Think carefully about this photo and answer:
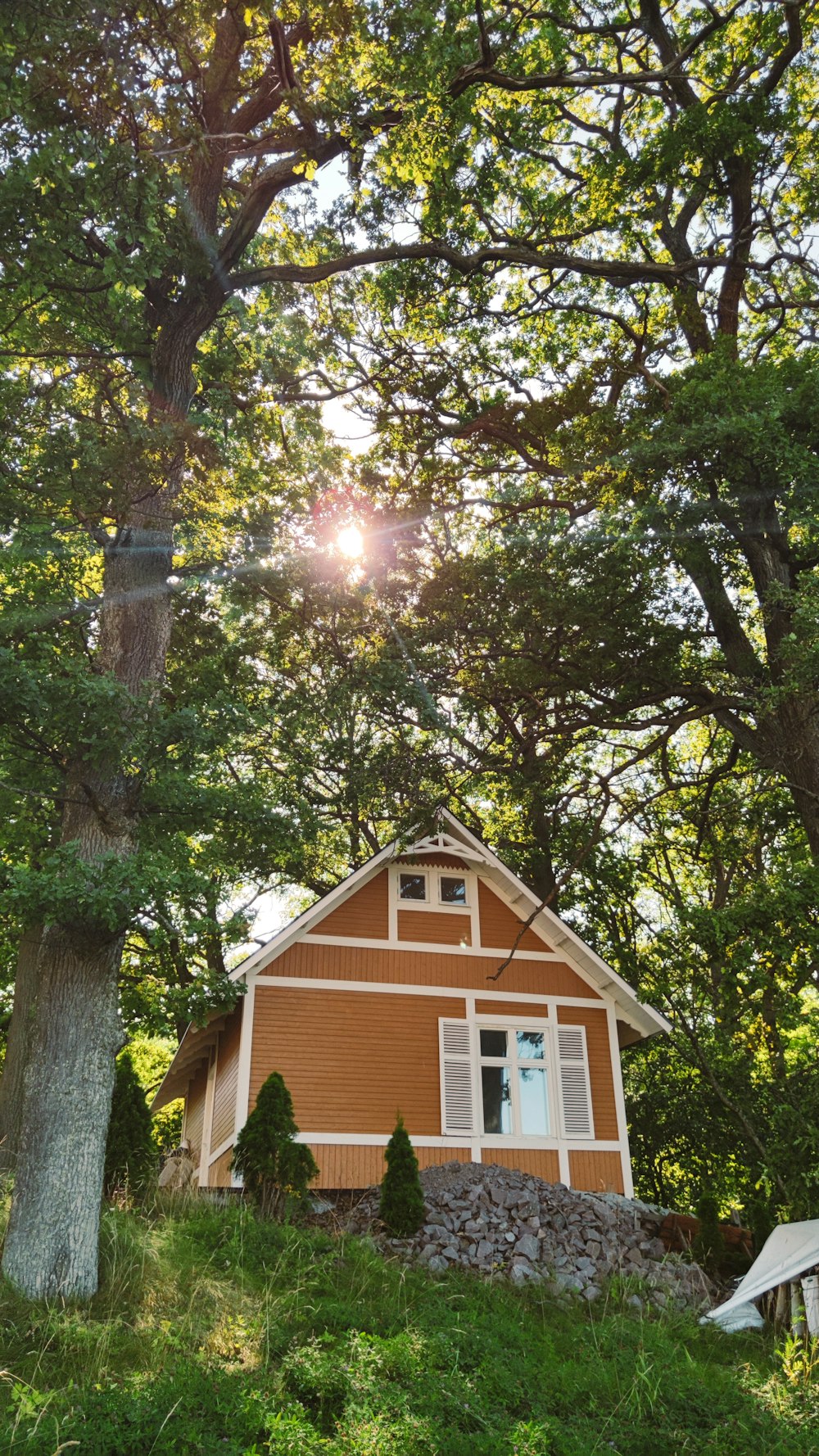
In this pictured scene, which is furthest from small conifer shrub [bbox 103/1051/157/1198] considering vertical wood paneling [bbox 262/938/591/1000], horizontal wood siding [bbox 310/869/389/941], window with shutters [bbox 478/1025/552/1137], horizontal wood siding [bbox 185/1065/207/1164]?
window with shutters [bbox 478/1025/552/1137]

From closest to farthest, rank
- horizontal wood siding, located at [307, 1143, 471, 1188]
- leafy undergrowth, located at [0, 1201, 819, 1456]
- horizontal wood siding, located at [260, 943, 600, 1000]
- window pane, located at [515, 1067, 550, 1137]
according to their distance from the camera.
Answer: leafy undergrowth, located at [0, 1201, 819, 1456] < horizontal wood siding, located at [307, 1143, 471, 1188] < horizontal wood siding, located at [260, 943, 600, 1000] < window pane, located at [515, 1067, 550, 1137]

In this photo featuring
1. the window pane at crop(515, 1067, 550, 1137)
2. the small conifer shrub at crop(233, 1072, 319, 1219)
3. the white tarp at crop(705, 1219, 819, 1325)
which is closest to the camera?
the white tarp at crop(705, 1219, 819, 1325)

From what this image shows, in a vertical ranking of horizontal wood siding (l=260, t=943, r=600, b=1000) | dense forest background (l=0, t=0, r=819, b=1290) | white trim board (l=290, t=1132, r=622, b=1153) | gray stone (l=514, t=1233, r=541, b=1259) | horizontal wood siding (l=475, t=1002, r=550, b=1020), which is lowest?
gray stone (l=514, t=1233, r=541, b=1259)

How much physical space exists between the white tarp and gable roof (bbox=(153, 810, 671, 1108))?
→ 5067mm

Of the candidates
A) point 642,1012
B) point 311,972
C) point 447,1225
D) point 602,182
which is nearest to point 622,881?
point 642,1012

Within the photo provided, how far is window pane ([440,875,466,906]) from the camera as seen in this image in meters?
16.8

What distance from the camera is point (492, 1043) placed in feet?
52.3

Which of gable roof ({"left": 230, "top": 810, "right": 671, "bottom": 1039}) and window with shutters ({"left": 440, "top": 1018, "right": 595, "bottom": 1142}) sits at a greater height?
gable roof ({"left": 230, "top": 810, "right": 671, "bottom": 1039})

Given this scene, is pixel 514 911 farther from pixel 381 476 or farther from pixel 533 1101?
pixel 381 476

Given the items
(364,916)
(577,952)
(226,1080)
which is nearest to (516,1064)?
(577,952)

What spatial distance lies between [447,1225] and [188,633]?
1094 centimetres

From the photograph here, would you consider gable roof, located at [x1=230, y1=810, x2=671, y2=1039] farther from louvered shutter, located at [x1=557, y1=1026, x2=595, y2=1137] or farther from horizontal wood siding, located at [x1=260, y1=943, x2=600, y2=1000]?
louvered shutter, located at [x1=557, y1=1026, x2=595, y2=1137]

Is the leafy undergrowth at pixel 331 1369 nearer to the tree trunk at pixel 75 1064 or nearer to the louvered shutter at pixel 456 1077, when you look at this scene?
the tree trunk at pixel 75 1064

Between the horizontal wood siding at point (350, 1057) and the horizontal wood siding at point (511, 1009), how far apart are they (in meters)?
0.88
